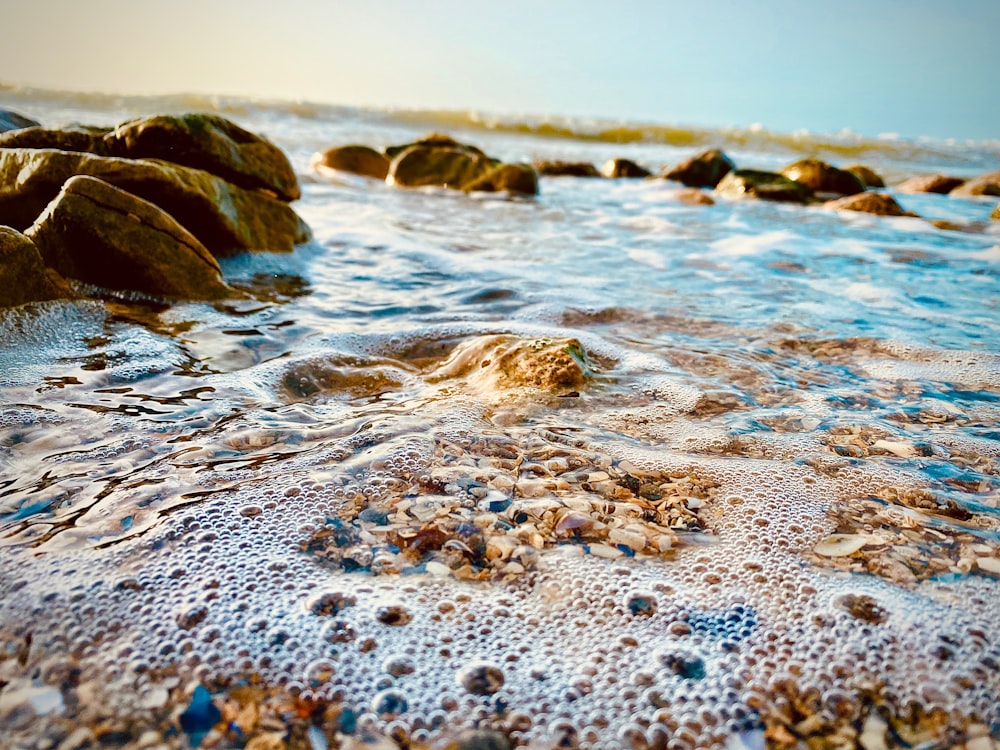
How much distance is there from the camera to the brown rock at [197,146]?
4582 millimetres

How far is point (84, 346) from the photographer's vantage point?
8.61ft

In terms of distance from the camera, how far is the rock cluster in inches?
123

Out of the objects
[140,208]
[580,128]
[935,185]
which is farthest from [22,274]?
[580,128]

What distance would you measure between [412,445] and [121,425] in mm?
923

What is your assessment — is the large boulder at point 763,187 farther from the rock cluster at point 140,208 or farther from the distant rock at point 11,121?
the distant rock at point 11,121

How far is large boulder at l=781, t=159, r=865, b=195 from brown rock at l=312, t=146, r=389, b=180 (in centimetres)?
673

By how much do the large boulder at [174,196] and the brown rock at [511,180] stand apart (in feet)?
14.6

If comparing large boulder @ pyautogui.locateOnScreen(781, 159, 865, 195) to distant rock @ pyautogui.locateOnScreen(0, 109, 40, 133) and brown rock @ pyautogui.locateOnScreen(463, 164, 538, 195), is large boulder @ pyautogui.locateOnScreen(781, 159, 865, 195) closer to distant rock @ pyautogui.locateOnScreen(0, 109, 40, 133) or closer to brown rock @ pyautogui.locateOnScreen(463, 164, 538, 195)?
brown rock @ pyautogui.locateOnScreen(463, 164, 538, 195)

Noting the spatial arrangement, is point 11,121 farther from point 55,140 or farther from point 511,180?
point 511,180

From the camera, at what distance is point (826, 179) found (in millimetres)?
10469

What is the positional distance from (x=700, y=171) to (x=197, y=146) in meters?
8.76

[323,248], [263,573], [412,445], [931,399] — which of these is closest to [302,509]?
[263,573]

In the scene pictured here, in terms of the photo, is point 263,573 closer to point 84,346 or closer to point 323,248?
point 84,346

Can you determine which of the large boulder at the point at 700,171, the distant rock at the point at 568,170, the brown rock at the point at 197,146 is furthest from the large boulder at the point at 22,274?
the distant rock at the point at 568,170
